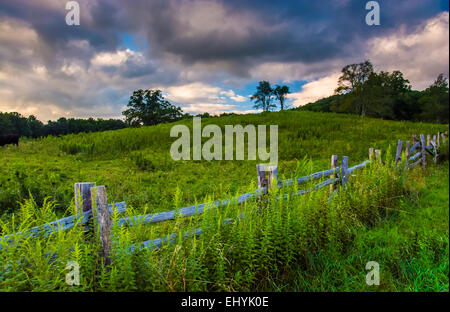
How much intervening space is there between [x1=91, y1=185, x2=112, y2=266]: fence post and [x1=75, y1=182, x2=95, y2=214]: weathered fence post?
0.14 meters

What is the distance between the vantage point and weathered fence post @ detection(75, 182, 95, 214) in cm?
291

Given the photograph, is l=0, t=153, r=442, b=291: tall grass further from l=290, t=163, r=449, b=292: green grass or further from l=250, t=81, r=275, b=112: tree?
l=250, t=81, r=275, b=112: tree

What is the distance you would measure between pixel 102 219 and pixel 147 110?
42.6 m

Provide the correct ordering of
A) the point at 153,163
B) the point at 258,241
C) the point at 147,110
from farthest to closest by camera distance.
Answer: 1. the point at 147,110
2. the point at 153,163
3. the point at 258,241

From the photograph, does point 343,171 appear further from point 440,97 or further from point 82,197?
point 82,197

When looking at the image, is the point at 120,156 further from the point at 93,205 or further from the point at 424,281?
the point at 424,281

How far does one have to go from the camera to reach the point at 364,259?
3.66m

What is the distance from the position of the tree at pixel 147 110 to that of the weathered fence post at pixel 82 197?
1539 inches

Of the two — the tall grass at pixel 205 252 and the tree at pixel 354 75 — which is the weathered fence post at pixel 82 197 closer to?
the tall grass at pixel 205 252

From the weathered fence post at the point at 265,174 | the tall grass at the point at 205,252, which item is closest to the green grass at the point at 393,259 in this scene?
the tall grass at the point at 205,252

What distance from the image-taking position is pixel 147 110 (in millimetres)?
42906

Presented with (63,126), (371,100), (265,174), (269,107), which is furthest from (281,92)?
(265,174)

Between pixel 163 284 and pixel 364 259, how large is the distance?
9.50 ft

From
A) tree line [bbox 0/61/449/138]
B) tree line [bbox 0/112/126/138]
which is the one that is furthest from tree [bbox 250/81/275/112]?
tree line [bbox 0/112/126/138]
